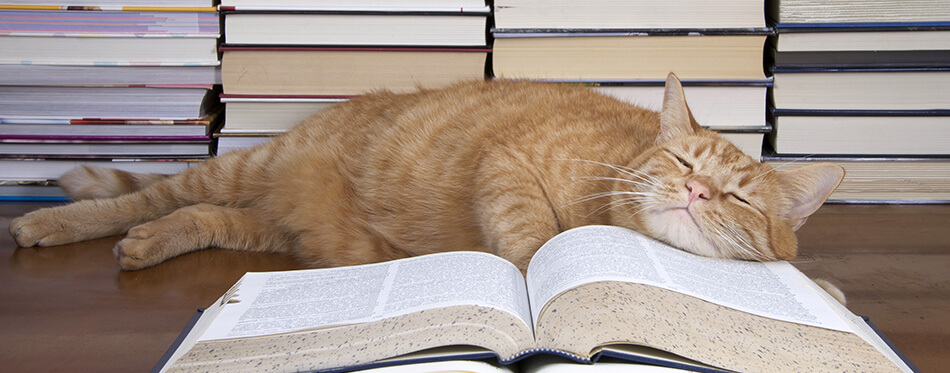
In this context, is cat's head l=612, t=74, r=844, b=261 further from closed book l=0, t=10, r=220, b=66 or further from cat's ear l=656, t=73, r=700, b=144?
closed book l=0, t=10, r=220, b=66

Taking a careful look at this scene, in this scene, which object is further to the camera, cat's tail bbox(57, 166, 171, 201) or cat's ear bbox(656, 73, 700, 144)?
cat's tail bbox(57, 166, 171, 201)

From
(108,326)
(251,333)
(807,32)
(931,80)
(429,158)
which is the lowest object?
(108,326)

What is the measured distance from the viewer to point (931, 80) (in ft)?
6.98

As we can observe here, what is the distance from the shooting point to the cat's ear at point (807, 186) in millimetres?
1432

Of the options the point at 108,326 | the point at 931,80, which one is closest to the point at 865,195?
the point at 931,80

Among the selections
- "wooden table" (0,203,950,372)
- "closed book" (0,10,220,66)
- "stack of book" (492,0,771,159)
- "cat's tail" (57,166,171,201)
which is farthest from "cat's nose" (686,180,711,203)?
"cat's tail" (57,166,171,201)

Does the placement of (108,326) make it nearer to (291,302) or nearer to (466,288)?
(291,302)

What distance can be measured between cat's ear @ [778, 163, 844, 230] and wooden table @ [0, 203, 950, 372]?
0.31 meters

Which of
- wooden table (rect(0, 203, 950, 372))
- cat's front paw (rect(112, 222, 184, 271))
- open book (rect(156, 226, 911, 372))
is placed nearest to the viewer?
open book (rect(156, 226, 911, 372))

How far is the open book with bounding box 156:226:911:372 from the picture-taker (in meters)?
1.06

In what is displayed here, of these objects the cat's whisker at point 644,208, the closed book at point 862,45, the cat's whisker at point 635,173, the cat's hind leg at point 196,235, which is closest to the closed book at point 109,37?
the cat's hind leg at point 196,235

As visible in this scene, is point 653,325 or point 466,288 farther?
point 466,288

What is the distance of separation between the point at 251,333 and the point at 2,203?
1.53 metres

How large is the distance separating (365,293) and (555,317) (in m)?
0.37
